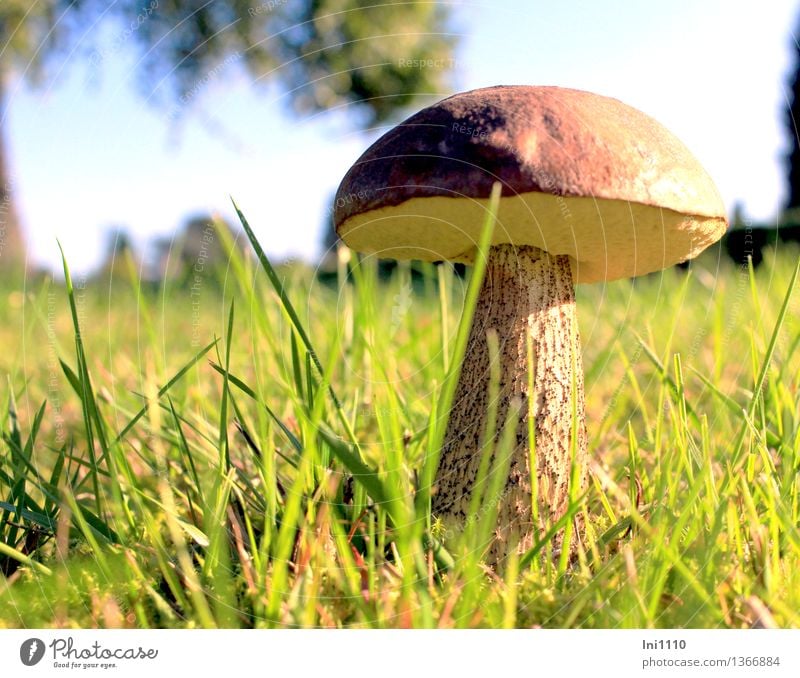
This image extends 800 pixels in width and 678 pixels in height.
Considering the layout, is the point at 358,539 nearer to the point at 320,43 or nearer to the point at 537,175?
the point at 537,175

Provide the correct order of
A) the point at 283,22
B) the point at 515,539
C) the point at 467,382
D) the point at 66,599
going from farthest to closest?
1. the point at 283,22
2. the point at 467,382
3. the point at 515,539
4. the point at 66,599

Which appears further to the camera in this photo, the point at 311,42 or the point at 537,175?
the point at 311,42

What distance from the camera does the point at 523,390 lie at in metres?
0.93

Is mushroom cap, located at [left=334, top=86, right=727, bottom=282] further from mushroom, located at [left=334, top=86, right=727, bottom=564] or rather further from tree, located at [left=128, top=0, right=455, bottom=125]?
tree, located at [left=128, top=0, right=455, bottom=125]

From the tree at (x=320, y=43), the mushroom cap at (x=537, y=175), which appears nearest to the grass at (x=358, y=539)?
the mushroom cap at (x=537, y=175)

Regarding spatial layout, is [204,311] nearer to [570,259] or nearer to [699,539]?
[570,259]

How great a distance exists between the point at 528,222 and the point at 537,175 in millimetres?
123

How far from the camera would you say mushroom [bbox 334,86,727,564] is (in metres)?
0.73

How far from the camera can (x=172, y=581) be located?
0.67m

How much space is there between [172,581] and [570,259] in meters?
0.75

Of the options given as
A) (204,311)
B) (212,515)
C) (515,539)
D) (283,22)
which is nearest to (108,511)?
(212,515)
